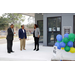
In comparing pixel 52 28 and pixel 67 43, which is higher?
pixel 52 28

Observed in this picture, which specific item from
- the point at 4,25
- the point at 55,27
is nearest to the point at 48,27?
the point at 55,27

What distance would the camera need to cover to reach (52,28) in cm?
853

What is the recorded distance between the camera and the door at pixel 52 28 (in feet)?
27.3

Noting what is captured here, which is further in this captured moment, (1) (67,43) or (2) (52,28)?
(2) (52,28)

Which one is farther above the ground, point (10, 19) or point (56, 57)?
point (10, 19)

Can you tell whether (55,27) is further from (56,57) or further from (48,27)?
(56,57)

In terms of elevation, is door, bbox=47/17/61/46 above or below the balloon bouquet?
above

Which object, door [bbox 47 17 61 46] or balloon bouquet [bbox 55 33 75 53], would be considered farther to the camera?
door [bbox 47 17 61 46]

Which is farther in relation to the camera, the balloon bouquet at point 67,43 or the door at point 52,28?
the door at point 52,28

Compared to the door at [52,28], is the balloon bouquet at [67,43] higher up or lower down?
lower down

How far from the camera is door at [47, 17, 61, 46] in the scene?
8.33 meters

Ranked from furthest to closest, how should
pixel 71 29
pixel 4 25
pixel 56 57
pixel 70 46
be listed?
1. pixel 4 25
2. pixel 71 29
3. pixel 70 46
4. pixel 56 57

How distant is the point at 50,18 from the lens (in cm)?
850

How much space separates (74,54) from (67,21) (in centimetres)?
339
